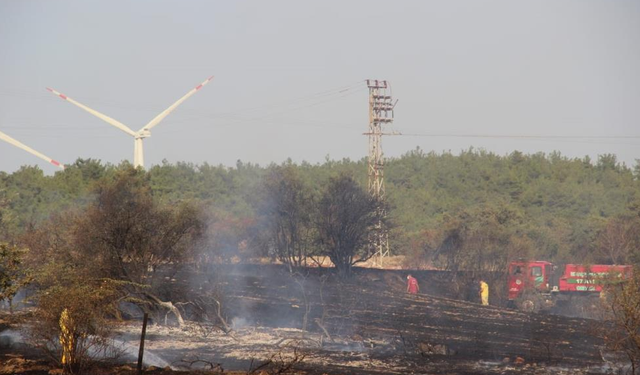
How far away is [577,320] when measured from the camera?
144 feet

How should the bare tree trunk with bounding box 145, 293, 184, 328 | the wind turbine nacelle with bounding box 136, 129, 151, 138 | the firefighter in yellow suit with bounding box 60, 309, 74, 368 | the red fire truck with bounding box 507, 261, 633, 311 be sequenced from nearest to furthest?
the firefighter in yellow suit with bounding box 60, 309, 74, 368, the bare tree trunk with bounding box 145, 293, 184, 328, the red fire truck with bounding box 507, 261, 633, 311, the wind turbine nacelle with bounding box 136, 129, 151, 138

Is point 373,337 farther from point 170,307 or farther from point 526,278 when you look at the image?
point 526,278

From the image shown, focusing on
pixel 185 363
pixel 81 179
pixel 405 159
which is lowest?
pixel 185 363

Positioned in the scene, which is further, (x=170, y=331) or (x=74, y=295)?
(x=170, y=331)

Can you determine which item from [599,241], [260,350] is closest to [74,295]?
[260,350]

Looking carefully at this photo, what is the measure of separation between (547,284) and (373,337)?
22550mm

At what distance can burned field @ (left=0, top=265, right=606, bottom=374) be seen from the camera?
97.1 feet

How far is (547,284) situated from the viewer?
180 ft

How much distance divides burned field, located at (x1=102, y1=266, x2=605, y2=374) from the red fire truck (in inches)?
239

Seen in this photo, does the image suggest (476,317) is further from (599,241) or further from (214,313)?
(599,241)

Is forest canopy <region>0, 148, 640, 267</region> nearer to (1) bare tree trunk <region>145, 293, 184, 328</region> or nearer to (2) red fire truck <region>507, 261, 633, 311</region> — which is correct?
(2) red fire truck <region>507, 261, 633, 311</region>

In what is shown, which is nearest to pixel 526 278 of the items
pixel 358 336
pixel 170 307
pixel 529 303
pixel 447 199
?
pixel 529 303

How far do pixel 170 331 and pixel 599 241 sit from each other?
44612 millimetres

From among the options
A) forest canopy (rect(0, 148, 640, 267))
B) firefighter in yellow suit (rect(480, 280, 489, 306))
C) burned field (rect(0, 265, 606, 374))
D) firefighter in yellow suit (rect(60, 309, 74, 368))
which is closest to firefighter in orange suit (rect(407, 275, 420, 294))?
burned field (rect(0, 265, 606, 374))
